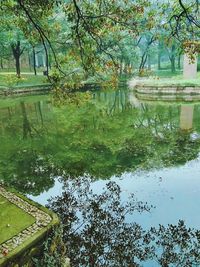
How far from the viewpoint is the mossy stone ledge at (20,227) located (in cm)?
528

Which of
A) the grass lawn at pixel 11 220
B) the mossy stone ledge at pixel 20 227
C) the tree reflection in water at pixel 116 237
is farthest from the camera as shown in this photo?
the tree reflection in water at pixel 116 237

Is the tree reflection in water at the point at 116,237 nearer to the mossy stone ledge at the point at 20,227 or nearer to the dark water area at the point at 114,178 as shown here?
the dark water area at the point at 114,178

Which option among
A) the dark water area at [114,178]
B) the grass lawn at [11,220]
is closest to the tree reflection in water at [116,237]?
the dark water area at [114,178]

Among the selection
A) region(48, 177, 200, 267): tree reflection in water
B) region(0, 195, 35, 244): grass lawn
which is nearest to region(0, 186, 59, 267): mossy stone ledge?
region(0, 195, 35, 244): grass lawn

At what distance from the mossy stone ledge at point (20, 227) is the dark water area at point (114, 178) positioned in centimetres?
121

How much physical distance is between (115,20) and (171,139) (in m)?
8.81

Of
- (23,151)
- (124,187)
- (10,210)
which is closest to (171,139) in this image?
(124,187)

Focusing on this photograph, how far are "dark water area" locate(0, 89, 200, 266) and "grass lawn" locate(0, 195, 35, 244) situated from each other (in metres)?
1.40

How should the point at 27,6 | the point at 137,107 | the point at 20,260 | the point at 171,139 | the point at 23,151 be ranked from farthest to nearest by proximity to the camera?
the point at 137,107, the point at 171,139, the point at 23,151, the point at 27,6, the point at 20,260

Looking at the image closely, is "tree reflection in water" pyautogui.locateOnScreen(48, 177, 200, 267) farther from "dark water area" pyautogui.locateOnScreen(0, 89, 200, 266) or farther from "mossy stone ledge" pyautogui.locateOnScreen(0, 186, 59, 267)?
"mossy stone ledge" pyautogui.locateOnScreen(0, 186, 59, 267)

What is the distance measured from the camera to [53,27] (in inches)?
386

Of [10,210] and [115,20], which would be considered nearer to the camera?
[10,210]

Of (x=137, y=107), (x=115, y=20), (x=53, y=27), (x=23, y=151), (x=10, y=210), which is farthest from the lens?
(x=137, y=107)

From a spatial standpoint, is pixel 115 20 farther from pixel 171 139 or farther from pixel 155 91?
pixel 155 91
